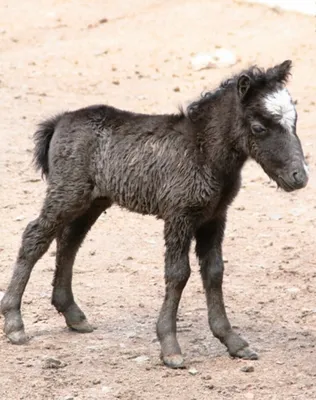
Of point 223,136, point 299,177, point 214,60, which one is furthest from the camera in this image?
point 214,60

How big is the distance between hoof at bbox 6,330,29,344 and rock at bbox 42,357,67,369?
0.49 meters

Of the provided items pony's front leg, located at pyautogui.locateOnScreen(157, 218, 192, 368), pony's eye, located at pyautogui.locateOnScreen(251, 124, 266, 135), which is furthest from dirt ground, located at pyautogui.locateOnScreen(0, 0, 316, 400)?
pony's eye, located at pyautogui.locateOnScreen(251, 124, 266, 135)

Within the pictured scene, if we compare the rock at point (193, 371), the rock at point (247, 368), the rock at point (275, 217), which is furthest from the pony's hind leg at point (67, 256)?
the rock at point (275, 217)

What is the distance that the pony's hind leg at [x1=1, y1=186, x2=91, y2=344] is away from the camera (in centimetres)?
704

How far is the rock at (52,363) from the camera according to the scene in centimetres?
646

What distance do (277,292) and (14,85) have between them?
7.67m

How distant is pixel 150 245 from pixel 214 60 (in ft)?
23.3

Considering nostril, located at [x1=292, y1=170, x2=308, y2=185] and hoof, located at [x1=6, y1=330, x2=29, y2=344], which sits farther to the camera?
hoof, located at [x1=6, y1=330, x2=29, y2=344]

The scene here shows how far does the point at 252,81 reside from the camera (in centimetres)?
646

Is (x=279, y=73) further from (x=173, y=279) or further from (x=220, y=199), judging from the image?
(x=173, y=279)

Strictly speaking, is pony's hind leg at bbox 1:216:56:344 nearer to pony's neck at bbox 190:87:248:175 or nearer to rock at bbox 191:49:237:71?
pony's neck at bbox 190:87:248:175

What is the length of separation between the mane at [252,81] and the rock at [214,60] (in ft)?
29.1

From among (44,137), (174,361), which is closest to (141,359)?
(174,361)

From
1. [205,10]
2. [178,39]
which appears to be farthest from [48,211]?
[205,10]
